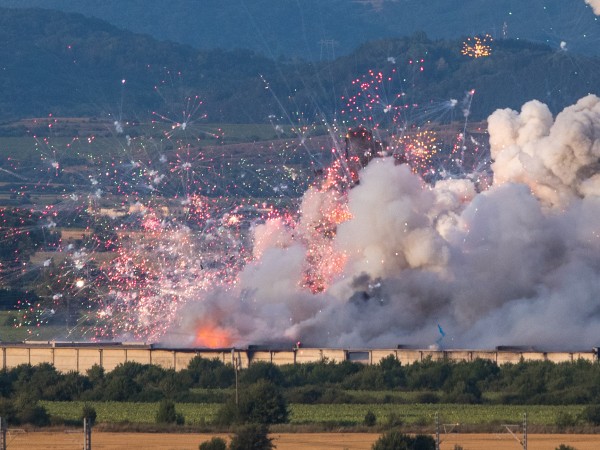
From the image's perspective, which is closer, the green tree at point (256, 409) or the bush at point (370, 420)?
the bush at point (370, 420)

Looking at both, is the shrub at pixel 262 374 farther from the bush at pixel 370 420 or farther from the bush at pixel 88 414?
the bush at pixel 370 420

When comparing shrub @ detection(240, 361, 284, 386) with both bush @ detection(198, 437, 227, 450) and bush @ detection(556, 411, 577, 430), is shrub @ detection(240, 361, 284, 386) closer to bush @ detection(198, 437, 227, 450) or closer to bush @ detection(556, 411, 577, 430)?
bush @ detection(556, 411, 577, 430)

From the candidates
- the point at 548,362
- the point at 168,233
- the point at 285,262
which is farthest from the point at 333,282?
the point at 168,233

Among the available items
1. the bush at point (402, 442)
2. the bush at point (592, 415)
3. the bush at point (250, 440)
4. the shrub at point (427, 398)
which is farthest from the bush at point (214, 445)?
the shrub at point (427, 398)

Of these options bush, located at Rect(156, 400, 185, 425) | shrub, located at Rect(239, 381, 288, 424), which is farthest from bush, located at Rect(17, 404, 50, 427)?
shrub, located at Rect(239, 381, 288, 424)

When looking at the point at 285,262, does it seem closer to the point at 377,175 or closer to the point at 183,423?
the point at 377,175

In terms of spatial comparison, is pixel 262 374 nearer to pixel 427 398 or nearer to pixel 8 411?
pixel 427 398

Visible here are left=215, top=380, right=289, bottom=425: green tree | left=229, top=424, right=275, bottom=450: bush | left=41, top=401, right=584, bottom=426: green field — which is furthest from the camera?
left=41, top=401, right=584, bottom=426: green field
